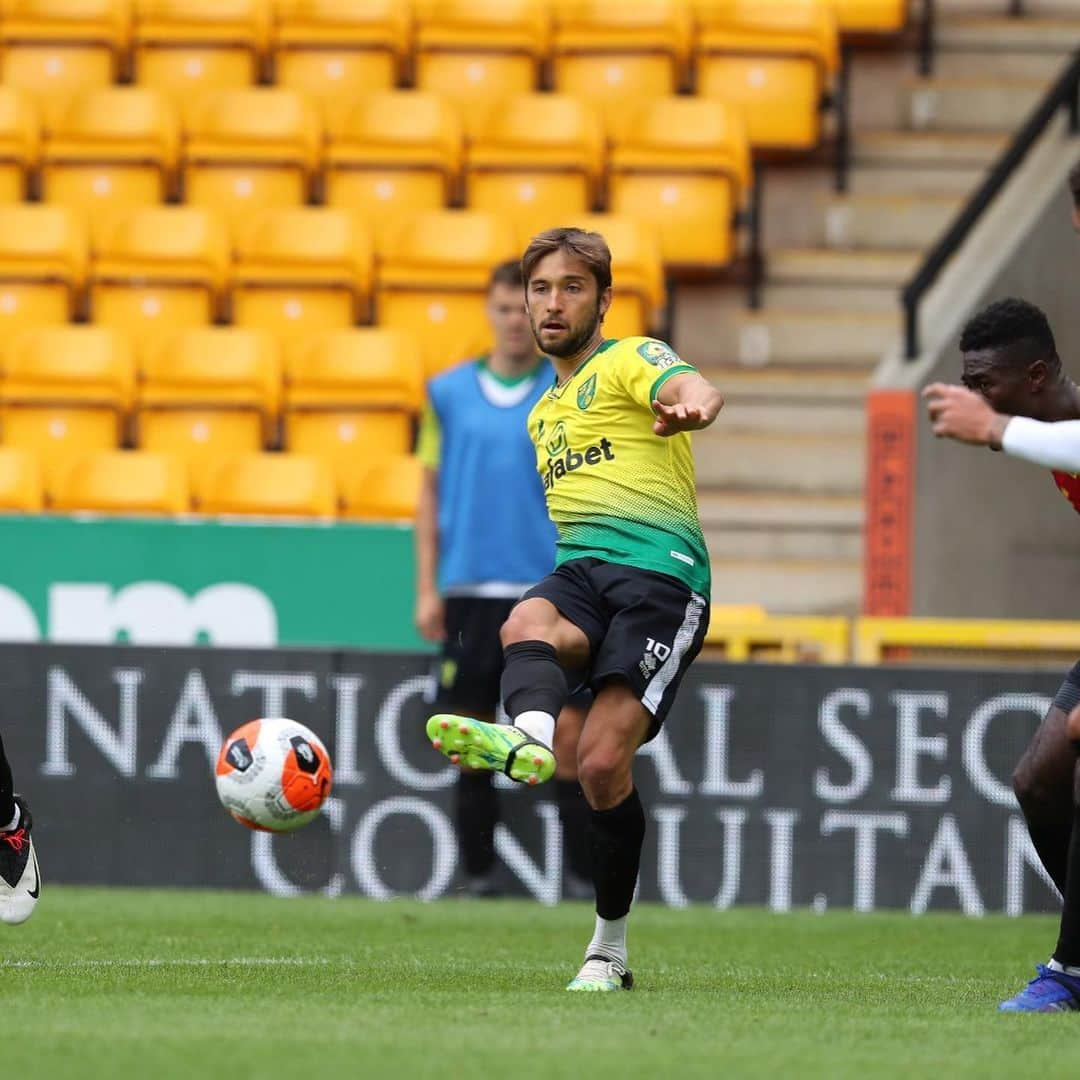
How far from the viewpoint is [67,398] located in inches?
507

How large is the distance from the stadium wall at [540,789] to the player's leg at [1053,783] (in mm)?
3386

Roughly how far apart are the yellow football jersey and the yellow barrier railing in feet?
11.6

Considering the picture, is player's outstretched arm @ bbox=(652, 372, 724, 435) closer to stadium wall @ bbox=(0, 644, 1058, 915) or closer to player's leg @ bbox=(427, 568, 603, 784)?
player's leg @ bbox=(427, 568, 603, 784)

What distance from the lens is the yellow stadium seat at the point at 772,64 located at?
48.3 feet

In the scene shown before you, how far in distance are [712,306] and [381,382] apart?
7.83 ft

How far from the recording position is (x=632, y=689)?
6.06m

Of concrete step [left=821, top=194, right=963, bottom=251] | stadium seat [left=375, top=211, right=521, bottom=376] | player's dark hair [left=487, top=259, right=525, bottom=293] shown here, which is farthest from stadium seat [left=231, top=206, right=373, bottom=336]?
player's dark hair [left=487, top=259, right=525, bottom=293]

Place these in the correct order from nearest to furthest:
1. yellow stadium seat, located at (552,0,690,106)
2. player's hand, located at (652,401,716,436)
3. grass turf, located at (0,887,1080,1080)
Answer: grass turf, located at (0,887,1080,1080)
player's hand, located at (652,401,716,436)
yellow stadium seat, located at (552,0,690,106)

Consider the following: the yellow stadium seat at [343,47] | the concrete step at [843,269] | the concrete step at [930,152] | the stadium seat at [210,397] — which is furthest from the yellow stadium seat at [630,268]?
the yellow stadium seat at [343,47]

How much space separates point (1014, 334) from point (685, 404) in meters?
0.82

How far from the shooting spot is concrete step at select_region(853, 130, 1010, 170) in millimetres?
14797

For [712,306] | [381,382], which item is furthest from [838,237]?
[381,382]

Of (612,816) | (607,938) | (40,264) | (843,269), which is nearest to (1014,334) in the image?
(612,816)

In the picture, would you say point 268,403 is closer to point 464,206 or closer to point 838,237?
point 464,206
